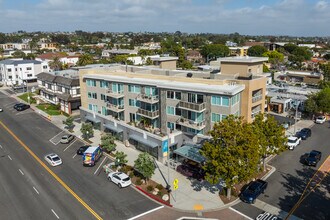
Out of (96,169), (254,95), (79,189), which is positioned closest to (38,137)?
(96,169)

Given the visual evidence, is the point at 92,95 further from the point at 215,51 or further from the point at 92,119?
the point at 215,51

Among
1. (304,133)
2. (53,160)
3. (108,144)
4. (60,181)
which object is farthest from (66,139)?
(304,133)

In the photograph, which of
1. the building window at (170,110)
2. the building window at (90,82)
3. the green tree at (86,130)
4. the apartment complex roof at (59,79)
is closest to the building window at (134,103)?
the building window at (170,110)

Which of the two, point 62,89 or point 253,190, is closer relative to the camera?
point 253,190

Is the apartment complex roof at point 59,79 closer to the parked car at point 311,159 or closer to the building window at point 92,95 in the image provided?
the building window at point 92,95

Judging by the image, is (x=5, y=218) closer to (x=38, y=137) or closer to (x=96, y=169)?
(x=96, y=169)

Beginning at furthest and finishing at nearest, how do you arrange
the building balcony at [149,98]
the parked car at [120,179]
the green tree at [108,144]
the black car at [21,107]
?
the black car at [21,107] → the building balcony at [149,98] → the green tree at [108,144] → the parked car at [120,179]
